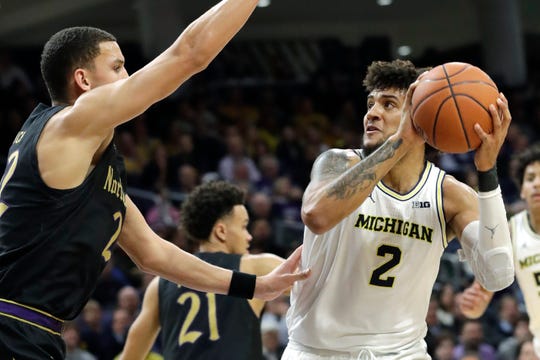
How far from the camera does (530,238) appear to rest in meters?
6.32

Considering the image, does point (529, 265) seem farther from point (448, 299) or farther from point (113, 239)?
point (448, 299)

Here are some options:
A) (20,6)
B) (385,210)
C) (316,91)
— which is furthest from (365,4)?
(385,210)

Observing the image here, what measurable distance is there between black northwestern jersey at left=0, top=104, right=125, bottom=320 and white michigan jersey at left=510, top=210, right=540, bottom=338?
344 centimetres

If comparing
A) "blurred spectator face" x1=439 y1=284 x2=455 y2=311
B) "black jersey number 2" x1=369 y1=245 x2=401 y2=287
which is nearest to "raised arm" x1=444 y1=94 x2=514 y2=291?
"black jersey number 2" x1=369 y1=245 x2=401 y2=287

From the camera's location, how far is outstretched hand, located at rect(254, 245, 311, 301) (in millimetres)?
4293

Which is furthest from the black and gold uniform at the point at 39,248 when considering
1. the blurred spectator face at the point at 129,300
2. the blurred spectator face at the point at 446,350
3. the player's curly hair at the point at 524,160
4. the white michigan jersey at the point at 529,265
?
the blurred spectator face at the point at 446,350

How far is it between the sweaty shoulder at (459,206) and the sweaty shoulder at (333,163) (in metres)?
0.47

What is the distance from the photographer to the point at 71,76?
3738 millimetres

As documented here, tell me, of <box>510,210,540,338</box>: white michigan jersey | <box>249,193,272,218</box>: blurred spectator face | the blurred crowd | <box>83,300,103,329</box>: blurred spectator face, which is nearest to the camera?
<box>510,210,540,338</box>: white michigan jersey

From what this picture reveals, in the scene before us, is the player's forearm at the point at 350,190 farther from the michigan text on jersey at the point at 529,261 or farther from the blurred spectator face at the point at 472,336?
the blurred spectator face at the point at 472,336

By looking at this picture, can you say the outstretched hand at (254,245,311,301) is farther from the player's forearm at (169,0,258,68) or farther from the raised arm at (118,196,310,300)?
the player's forearm at (169,0,258,68)

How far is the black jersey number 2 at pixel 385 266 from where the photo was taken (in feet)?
13.8

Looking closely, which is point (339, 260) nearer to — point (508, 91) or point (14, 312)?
point (14, 312)

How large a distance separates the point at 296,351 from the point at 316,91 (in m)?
13.1
